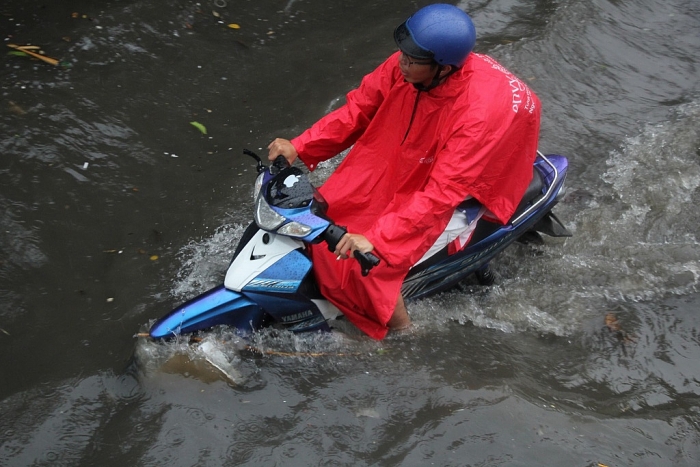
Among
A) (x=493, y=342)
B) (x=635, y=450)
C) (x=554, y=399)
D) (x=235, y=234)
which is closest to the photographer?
(x=635, y=450)

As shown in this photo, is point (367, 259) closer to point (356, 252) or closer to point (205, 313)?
point (356, 252)

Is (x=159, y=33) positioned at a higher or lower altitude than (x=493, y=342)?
higher

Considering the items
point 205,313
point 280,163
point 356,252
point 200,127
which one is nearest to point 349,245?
point 356,252

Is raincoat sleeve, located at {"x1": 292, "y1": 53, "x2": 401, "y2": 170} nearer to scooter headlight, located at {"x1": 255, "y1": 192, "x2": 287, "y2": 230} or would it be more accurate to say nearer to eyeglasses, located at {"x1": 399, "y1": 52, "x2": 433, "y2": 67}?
eyeglasses, located at {"x1": 399, "y1": 52, "x2": 433, "y2": 67}

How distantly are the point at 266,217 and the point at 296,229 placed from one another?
160 mm

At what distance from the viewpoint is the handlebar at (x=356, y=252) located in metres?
2.92

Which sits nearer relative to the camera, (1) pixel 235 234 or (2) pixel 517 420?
(2) pixel 517 420

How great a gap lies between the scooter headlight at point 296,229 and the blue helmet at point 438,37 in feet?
3.09

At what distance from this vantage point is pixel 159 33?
6227 mm

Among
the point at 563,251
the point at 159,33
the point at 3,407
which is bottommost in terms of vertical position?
the point at 563,251

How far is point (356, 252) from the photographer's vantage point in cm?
295

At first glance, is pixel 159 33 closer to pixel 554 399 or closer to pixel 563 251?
pixel 563 251

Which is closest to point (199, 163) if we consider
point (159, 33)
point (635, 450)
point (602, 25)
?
point (159, 33)

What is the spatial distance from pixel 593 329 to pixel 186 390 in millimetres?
2445
